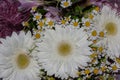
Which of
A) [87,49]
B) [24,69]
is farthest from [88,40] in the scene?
[24,69]

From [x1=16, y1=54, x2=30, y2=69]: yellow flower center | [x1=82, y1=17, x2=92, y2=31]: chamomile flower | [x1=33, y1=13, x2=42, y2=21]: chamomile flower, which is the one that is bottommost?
[x1=16, y1=54, x2=30, y2=69]: yellow flower center

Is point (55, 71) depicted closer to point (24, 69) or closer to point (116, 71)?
point (24, 69)

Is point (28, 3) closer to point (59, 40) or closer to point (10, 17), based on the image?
point (10, 17)

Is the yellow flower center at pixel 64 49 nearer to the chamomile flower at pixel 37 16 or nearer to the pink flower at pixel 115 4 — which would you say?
the chamomile flower at pixel 37 16

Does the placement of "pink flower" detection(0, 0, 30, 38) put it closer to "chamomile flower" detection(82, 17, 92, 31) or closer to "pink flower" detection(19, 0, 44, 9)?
"pink flower" detection(19, 0, 44, 9)

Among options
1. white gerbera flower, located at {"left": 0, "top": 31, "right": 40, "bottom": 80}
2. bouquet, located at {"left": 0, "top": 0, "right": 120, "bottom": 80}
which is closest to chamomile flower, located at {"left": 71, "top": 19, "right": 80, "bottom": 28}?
bouquet, located at {"left": 0, "top": 0, "right": 120, "bottom": 80}

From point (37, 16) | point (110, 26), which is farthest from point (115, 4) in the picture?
point (37, 16)
